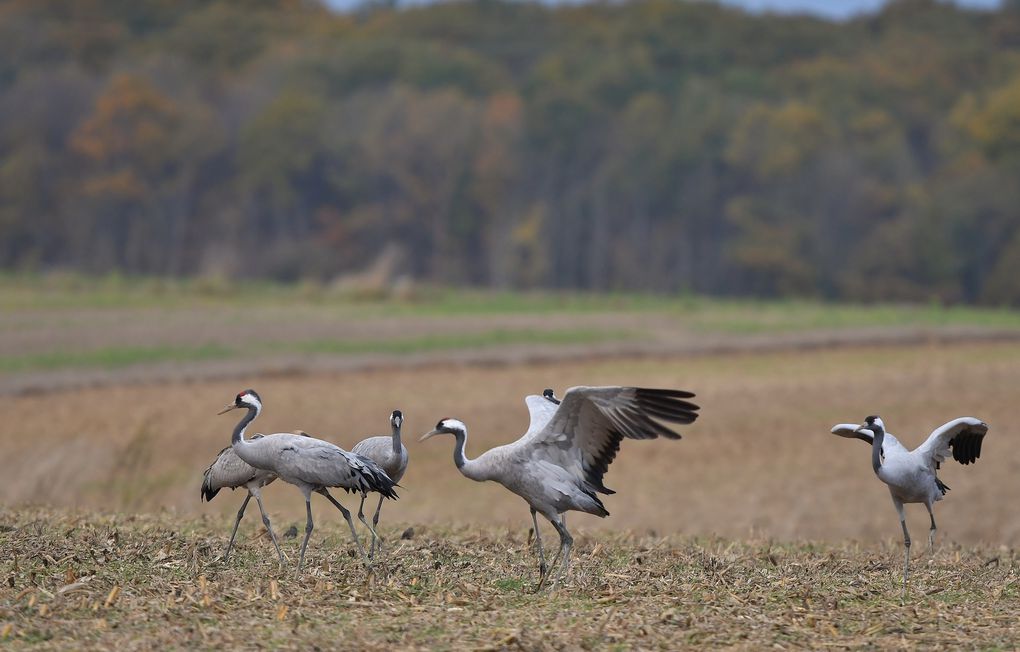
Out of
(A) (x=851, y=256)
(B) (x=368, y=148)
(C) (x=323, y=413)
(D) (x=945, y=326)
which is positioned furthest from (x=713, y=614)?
(B) (x=368, y=148)

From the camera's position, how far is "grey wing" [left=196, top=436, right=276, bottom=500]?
10.8 m

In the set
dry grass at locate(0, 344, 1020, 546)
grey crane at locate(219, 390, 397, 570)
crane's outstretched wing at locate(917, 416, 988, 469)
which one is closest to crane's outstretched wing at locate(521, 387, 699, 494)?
grey crane at locate(219, 390, 397, 570)

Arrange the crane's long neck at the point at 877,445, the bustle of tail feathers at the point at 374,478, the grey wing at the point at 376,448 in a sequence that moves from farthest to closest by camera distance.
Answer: the grey wing at the point at 376,448 < the crane's long neck at the point at 877,445 < the bustle of tail feathers at the point at 374,478

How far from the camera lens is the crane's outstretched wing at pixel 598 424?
9875mm

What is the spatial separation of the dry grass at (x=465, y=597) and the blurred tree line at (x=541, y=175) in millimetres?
47774

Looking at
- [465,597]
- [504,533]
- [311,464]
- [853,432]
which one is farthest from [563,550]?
[853,432]

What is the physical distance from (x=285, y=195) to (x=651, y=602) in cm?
5818

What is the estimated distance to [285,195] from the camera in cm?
6594

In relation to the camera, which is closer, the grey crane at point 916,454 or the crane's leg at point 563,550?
the crane's leg at point 563,550

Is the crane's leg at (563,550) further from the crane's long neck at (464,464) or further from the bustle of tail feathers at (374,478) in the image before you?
the bustle of tail feathers at (374,478)

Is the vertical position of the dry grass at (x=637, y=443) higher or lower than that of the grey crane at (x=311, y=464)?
lower

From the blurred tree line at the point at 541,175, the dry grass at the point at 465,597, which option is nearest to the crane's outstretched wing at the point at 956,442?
the dry grass at the point at 465,597

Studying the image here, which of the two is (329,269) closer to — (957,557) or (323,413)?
(323,413)

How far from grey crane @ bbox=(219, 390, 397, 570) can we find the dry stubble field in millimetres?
532
